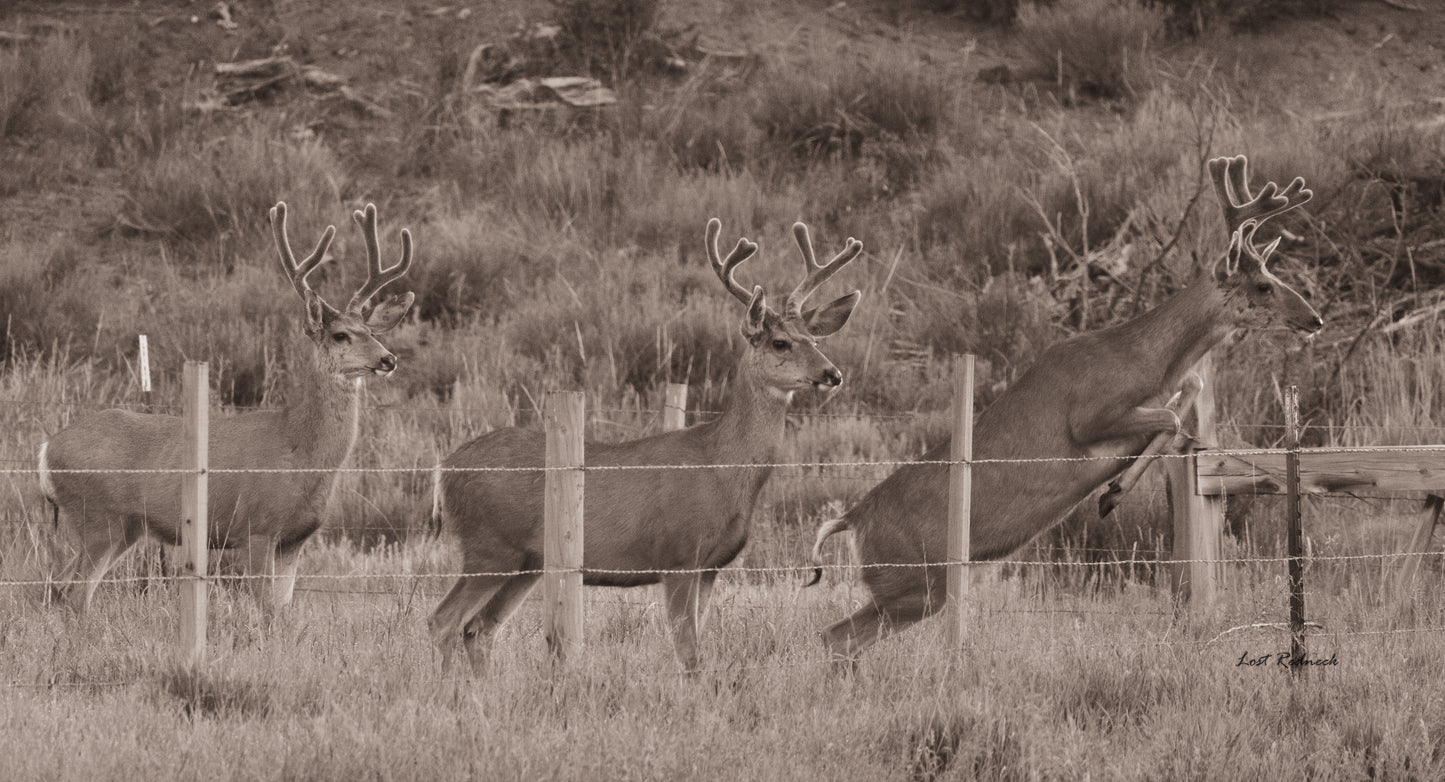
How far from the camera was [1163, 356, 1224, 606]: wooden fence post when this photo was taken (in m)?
8.67

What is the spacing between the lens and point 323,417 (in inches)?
343

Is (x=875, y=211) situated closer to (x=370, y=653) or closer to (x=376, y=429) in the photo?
(x=376, y=429)

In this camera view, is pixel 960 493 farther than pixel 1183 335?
No

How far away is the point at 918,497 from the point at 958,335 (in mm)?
6037

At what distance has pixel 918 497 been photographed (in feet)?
26.9

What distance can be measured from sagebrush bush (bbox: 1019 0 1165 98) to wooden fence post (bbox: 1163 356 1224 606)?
10226 mm

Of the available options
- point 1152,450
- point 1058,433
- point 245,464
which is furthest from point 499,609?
point 1152,450

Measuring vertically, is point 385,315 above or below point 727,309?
below

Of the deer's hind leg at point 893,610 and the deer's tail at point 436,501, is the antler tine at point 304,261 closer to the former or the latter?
the deer's tail at point 436,501

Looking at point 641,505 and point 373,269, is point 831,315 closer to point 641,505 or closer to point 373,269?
point 641,505

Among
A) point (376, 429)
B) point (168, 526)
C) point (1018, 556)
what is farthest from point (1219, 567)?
point (376, 429)

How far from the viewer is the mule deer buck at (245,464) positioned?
8.43 metres

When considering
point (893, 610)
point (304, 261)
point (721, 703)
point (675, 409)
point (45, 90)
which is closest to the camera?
point (721, 703)

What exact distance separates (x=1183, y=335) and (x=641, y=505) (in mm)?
2736
